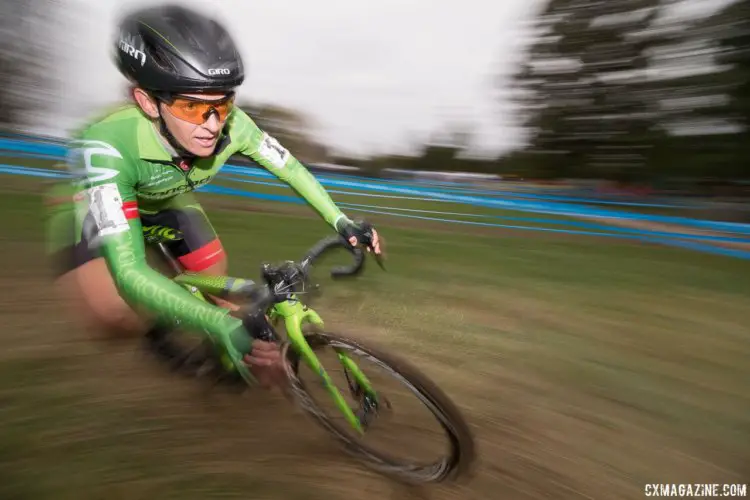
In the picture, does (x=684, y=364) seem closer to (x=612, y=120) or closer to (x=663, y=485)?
(x=663, y=485)

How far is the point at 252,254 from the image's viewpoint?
636cm

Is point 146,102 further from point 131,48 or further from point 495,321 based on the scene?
point 495,321

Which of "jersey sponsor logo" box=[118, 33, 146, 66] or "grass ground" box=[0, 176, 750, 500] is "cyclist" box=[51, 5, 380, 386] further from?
"grass ground" box=[0, 176, 750, 500]

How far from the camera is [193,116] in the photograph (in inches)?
93.0

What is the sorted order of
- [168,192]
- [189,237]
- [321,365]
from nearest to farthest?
[321,365] < [168,192] < [189,237]

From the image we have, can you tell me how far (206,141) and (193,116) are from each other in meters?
0.12

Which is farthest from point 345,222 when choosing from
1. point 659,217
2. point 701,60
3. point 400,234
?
point 701,60

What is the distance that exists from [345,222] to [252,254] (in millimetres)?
3907

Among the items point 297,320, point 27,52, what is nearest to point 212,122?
point 297,320

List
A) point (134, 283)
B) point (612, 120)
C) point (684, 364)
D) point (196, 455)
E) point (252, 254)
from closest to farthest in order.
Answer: point (134, 283) < point (196, 455) < point (684, 364) < point (252, 254) < point (612, 120)

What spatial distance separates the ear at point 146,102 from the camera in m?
2.40

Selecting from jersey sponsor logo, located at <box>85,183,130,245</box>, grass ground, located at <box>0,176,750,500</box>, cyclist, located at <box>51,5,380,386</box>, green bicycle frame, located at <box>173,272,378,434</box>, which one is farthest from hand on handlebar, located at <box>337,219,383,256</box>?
grass ground, located at <box>0,176,750,500</box>

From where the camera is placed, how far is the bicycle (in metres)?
2.30

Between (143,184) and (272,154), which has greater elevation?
(272,154)
